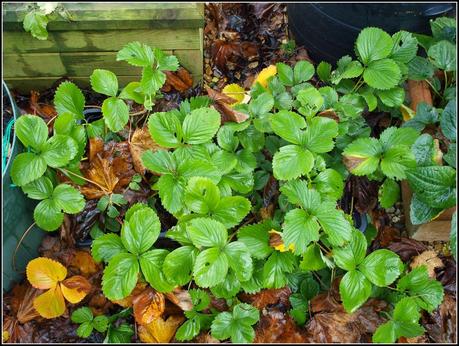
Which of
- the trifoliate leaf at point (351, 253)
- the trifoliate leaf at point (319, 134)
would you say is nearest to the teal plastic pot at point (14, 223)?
the trifoliate leaf at point (319, 134)

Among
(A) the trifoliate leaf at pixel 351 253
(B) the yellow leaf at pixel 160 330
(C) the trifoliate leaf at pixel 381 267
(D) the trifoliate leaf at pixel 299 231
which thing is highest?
(D) the trifoliate leaf at pixel 299 231

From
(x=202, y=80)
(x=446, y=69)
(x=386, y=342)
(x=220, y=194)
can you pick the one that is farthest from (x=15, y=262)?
(x=446, y=69)

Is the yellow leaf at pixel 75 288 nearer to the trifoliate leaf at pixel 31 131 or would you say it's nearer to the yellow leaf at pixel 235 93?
the trifoliate leaf at pixel 31 131

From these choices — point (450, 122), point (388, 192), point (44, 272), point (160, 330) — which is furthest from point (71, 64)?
point (450, 122)

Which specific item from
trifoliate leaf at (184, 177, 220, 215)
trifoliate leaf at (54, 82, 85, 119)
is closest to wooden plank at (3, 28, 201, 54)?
trifoliate leaf at (54, 82, 85, 119)

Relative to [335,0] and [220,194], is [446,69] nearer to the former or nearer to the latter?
[335,0]

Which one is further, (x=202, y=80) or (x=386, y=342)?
(x=202, y=80)

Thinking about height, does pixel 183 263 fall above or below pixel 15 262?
above
